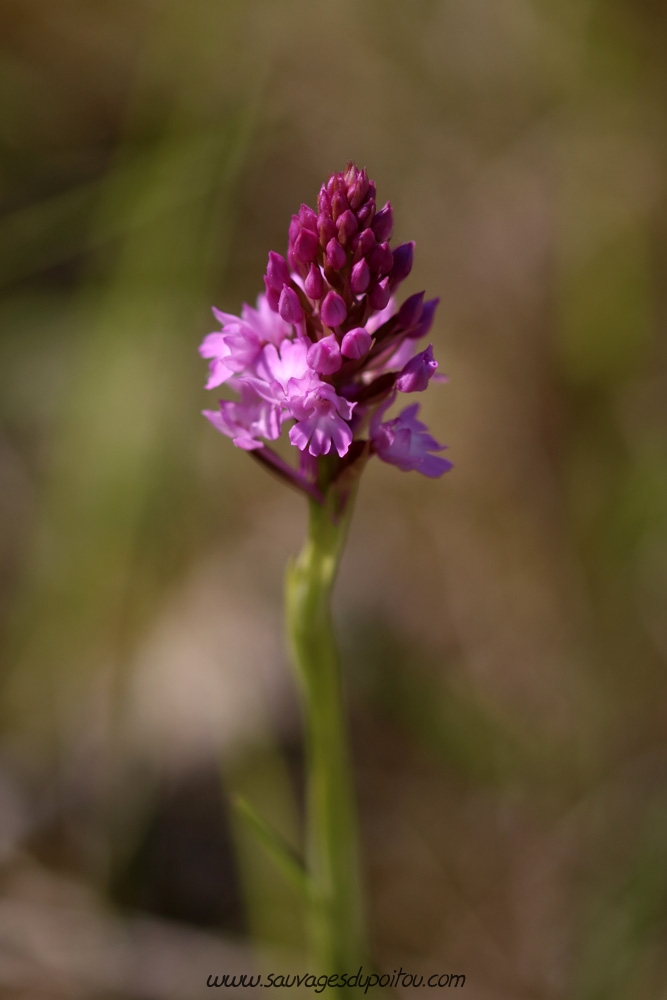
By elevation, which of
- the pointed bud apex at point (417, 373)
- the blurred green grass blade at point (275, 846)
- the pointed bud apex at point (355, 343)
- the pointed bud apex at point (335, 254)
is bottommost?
the blurred green grass blade at point (275, 846)

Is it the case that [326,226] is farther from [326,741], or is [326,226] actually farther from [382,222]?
[326,741]

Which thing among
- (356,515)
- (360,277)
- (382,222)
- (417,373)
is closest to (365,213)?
(382,222)

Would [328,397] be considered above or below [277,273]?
below

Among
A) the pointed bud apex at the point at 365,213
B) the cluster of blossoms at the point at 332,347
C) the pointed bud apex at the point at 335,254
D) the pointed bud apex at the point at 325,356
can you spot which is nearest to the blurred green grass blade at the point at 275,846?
the cluster of blossoms at the point at 332,347

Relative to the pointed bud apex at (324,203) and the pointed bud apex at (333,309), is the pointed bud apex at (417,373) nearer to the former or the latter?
the pointed bud apex at (333,309)

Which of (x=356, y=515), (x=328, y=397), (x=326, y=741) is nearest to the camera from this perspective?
(x=328, y=397)
